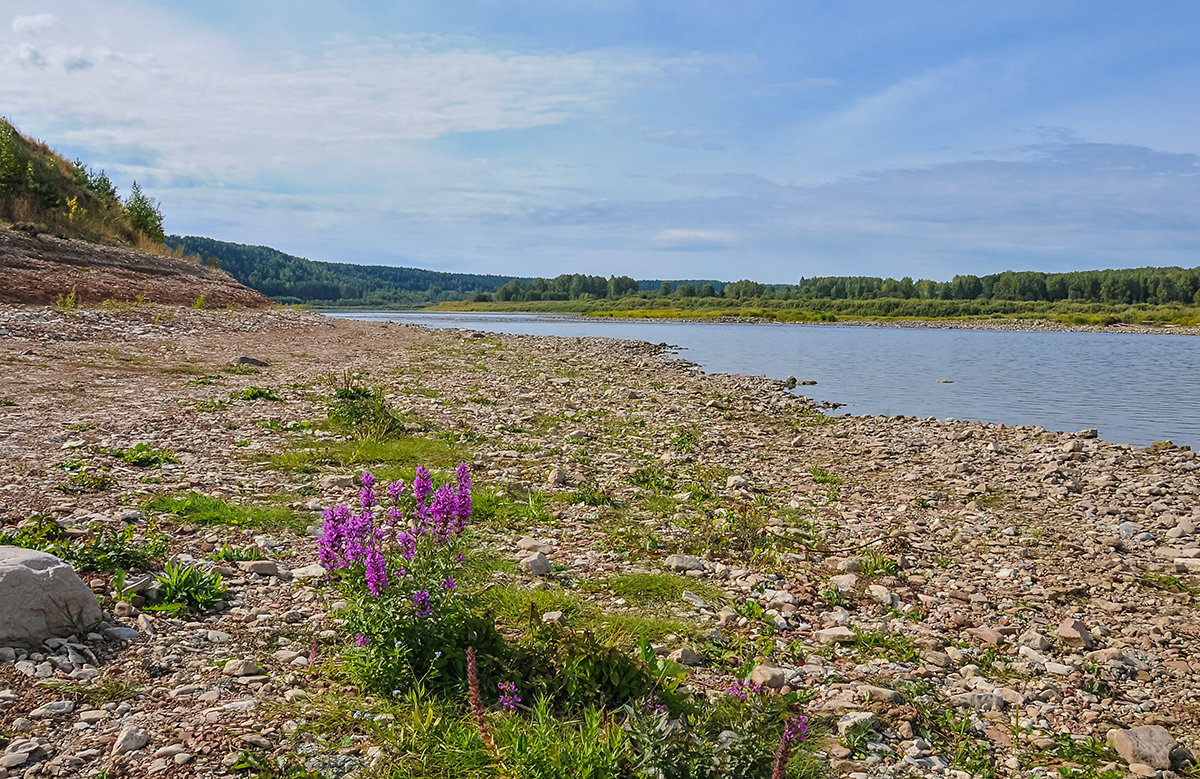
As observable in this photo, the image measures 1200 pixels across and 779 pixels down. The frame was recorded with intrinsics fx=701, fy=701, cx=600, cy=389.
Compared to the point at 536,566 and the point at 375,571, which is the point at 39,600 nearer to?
the point at 375,571

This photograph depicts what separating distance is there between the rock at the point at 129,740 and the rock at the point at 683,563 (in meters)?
5.13

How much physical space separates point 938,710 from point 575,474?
718 cm

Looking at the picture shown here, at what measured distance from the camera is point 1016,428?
18.7 m

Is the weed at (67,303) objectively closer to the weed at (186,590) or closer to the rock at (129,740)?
the weed at (186,590)

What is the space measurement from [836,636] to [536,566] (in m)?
3.07

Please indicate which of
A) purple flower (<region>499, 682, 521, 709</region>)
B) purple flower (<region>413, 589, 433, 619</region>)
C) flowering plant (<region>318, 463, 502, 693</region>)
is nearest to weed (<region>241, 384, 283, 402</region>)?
flowering plant (<region>318, 463, 502, 693</region>)

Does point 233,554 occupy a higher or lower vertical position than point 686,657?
higher

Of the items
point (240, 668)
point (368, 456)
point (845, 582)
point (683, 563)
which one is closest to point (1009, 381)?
point (845, 582)

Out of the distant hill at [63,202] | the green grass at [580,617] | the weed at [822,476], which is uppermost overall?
the distant hill at [63,202]

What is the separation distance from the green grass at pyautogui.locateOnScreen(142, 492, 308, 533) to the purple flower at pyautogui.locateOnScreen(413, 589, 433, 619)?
12.4 feet

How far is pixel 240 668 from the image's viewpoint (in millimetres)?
5086

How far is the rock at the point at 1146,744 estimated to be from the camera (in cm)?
460

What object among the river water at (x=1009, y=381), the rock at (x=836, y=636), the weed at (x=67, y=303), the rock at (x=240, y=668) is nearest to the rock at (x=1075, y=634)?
the rock at (x=836, y=636)

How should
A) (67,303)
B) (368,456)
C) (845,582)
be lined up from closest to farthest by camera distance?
(845,582) → (368,456) → (67,303)
